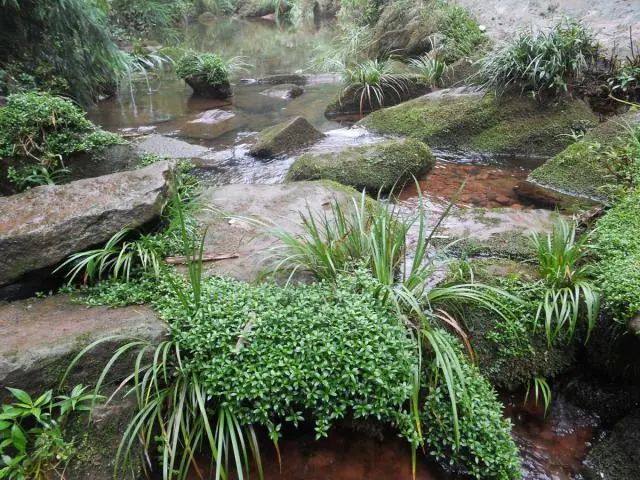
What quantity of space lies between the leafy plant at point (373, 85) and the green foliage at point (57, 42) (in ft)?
13.3

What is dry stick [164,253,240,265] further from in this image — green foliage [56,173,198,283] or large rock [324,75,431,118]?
large rock [324,75,431,118]

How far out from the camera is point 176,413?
2100 millimetres

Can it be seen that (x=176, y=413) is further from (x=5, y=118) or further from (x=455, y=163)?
(x=455, y=163)

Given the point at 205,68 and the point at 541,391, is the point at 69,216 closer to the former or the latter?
the point at 541,391

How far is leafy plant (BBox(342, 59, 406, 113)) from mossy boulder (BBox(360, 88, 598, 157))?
169cm

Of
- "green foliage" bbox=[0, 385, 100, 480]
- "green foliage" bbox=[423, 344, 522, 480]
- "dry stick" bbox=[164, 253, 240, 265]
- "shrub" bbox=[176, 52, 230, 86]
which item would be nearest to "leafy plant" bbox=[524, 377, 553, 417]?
"green foliage" bbox=[423, 344, 522, 480]

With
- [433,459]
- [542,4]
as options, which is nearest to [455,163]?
[433,459]

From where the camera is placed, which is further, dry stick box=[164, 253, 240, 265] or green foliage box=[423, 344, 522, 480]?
dry stick box=[164, 253, 240, 265]

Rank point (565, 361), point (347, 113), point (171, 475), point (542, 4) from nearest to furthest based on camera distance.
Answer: point (171, 475)
point (565, 361)
point (347, 113)
point (542, 4)

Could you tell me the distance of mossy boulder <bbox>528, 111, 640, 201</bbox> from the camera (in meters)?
4.70

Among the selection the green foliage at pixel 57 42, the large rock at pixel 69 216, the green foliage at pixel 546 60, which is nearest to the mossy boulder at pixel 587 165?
the green foliage at pixel 546 60

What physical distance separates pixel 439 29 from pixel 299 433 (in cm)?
963

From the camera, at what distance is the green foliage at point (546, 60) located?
19.7 ft

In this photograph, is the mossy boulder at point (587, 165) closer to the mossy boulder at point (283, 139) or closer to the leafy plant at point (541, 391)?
the leafy plant at point (541, 391)
